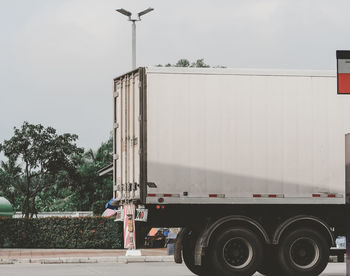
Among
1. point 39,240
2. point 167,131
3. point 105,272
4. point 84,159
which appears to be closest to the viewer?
point 167,131

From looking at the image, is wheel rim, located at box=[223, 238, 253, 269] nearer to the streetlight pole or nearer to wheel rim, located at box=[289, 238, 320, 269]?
wheel rim, located at box=[289, 238, 320, 269]

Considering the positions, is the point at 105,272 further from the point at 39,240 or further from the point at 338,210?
the point at 39,240

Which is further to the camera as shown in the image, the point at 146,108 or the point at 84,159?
the point at 84,159

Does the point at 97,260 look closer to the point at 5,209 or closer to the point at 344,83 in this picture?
the point at 344,83

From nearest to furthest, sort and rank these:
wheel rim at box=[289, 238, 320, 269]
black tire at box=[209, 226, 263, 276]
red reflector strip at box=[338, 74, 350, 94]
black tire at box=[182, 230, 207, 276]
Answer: red reflector strip at box=[338, 74, 350, 94], black tire at box=[209, 226, 263, 276], wheel rim at box=[289, 238, 320, 269], black tire at box=[182, 230, 207, 276]

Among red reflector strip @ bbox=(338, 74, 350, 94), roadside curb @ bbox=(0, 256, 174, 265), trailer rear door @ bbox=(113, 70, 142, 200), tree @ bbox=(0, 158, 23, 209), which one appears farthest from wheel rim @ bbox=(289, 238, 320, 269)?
tree @ bbox=(0, 158, 23, 209)

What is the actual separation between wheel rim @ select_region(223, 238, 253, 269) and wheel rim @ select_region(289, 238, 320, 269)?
841 millimetres

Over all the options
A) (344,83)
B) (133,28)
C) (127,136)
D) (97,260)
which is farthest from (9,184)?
(344,83)

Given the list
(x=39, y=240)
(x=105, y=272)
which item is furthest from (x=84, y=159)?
(x=105, y=272)

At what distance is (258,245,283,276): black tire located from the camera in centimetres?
1561

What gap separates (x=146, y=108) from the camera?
15.5m

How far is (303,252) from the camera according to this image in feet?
51.5

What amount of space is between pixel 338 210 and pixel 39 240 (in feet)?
80.4

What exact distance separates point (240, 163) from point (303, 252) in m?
2.07
